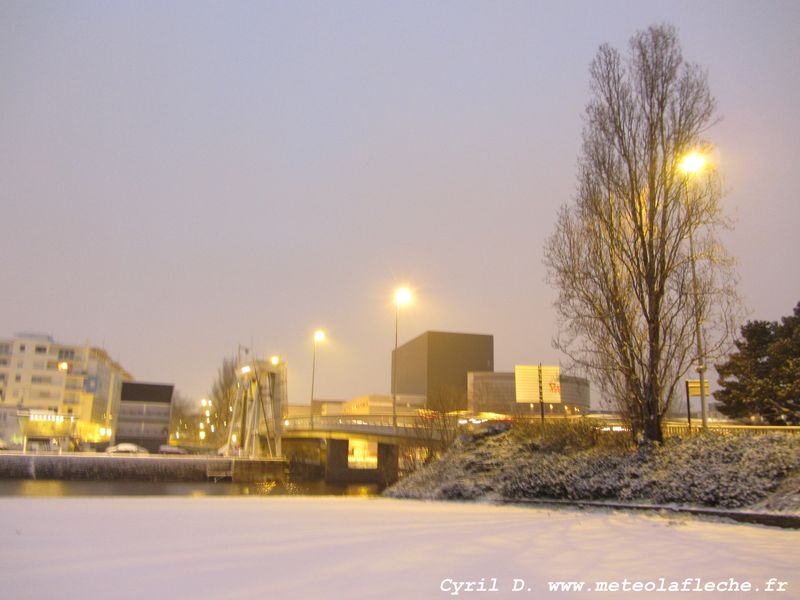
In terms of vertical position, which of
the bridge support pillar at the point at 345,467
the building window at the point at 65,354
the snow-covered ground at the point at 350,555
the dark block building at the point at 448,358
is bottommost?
the bridge support pillar at the point at 345,467

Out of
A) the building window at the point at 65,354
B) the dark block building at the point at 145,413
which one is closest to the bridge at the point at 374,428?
the building window at the point at 65,354

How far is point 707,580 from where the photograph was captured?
6.18 m

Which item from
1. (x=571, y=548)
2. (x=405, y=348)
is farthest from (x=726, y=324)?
(x=405, y=348)

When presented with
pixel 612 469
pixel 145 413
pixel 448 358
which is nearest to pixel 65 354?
pixel 145 413

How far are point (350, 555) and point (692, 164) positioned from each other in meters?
15.5

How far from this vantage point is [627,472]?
48.5ft

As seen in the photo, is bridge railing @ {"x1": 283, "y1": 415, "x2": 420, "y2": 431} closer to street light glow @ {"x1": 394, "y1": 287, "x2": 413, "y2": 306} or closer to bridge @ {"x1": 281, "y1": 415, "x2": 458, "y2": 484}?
bridge @ {"x1": 281, "y1": 415, "x2": 458, "y2": 484}

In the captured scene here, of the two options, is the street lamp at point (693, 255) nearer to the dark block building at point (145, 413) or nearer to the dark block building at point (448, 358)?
the dark block building at point (145, 413)

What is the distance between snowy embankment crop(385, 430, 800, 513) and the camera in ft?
40.4

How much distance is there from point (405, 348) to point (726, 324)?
147435mm

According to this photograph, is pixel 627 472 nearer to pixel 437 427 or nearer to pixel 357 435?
pixel 437 427

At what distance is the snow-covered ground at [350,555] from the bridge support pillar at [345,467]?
46327 millimetres

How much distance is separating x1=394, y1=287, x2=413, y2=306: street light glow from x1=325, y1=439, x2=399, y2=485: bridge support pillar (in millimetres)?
25317

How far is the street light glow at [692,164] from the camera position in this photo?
17656 mm
